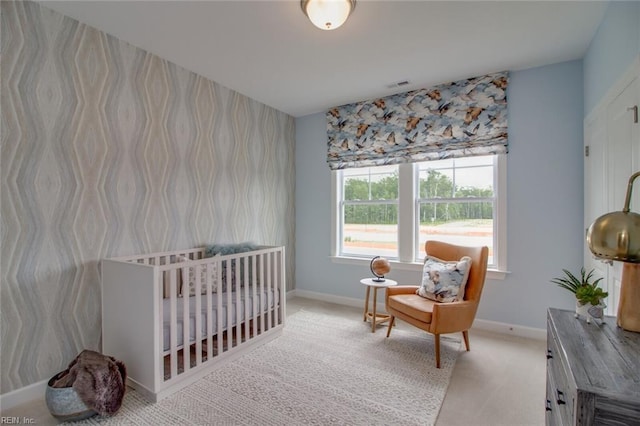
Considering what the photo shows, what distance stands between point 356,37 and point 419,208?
2.01 meters

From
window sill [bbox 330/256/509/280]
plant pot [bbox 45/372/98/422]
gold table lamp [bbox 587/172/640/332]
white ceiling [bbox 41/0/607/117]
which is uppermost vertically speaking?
white ceiling [bbox 41/0/607/117]

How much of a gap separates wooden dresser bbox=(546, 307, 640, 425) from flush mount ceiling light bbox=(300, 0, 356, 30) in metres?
2.05

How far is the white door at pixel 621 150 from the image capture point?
1.72 meters

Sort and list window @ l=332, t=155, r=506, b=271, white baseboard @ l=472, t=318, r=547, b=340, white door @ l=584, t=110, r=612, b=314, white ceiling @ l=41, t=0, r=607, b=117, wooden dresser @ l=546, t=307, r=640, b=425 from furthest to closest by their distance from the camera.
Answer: window @ l=332, t=155, r=506, b=271 < white baseboard @ l=472, t=318, r=547, b=340 < white door @ l=584, t=110, r=612, b=314 < white ceiling @ l=41, t=0, r=607, b=117 < wooden dresser @ l=546, t=307, r=640, b=425

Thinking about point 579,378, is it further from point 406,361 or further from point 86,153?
point 86,153

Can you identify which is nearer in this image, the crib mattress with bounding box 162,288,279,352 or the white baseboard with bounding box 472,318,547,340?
the crib mattress with bounding box 162,288,279,352

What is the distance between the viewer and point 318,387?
213cm

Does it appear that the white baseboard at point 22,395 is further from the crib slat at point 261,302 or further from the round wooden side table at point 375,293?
the round wooden side table at point 375,293

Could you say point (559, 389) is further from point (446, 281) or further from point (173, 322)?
point (173, 322)

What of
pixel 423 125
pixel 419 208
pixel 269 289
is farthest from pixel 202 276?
pixel 423 125

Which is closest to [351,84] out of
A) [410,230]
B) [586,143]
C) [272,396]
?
[410,230]

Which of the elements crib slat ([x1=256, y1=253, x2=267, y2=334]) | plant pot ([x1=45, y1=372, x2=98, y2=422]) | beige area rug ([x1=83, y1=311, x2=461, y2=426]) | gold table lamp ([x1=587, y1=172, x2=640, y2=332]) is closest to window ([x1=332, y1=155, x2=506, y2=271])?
beige area rug ([x1=83, y1=311, x2=461, y2=426])

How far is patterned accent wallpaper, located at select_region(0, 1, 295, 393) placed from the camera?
1951 mm

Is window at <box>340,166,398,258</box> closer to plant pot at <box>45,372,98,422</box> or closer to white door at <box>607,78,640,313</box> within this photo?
white door at <box>607,78,640,313</box>
